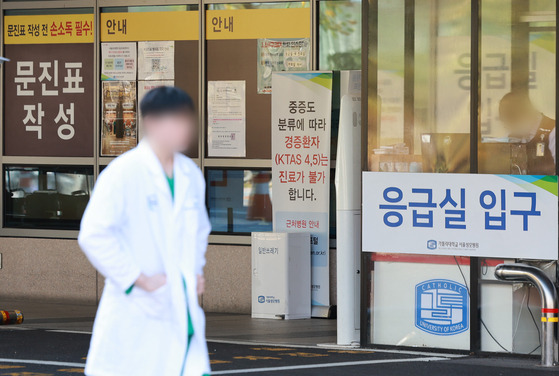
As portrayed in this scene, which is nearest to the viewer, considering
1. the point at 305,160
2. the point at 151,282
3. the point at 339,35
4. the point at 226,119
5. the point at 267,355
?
the point at 151,282

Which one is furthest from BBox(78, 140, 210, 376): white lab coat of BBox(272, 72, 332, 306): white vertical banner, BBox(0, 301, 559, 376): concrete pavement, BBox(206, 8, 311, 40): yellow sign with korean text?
BBox(206, 8, 311, 40): yellow sign with korean text

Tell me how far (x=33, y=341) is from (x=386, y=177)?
12.0 ft

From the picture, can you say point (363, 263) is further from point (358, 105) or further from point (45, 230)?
point (45, 230)

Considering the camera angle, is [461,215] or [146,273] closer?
[146,273]

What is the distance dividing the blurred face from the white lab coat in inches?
3.6

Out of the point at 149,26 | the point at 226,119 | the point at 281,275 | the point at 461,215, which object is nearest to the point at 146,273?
the point at 461,215

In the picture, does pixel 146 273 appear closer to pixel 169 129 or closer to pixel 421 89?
pixel 169 129

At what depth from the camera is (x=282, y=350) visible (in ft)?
31.1

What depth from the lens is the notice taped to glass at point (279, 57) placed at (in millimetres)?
12391

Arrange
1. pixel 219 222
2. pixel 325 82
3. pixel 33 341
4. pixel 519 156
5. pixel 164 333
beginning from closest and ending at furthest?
1. pixel 164 333
2. pixel 519 156
3. pixel 33 341
4. pixel 325 82
5. pixel 219 222

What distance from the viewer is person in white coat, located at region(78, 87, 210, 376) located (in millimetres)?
4090

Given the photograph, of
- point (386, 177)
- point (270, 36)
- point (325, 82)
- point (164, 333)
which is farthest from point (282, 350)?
point (164, 333)

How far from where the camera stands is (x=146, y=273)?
4125 mm

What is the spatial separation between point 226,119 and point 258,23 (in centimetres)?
121
